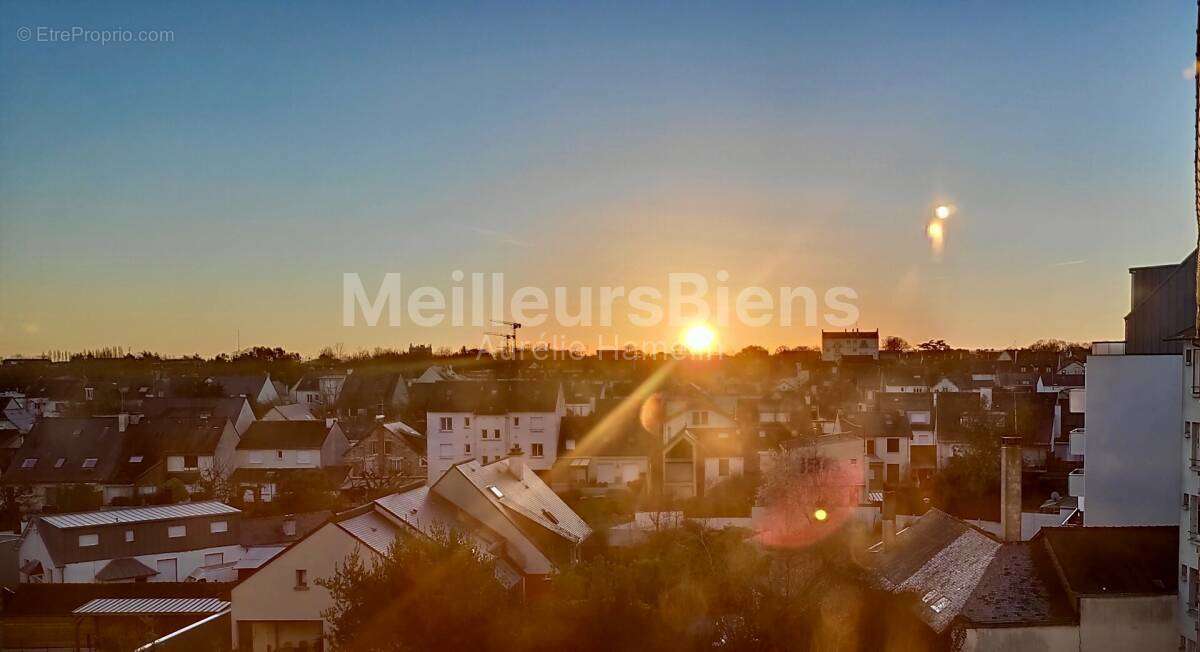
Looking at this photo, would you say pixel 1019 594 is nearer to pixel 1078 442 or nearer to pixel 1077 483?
pixel 1078 442

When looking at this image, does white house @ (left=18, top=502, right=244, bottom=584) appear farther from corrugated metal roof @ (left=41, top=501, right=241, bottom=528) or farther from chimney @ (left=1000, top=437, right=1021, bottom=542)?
chimney @ (left=1000, top=437, right=1021, bottom=542)

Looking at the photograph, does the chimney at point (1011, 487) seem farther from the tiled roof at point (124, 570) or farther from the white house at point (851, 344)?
the white house at point (851, 344)

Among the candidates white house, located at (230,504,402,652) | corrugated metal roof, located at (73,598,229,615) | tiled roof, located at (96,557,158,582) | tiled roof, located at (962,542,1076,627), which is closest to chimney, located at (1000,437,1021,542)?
tiled roof, located at (962,542,1076,627)

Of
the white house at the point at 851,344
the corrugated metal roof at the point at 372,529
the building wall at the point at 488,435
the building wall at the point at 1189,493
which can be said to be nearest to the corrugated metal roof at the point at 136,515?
the corrugated metal roof at the point at 372,529

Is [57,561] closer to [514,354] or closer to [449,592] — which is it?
[449,592]

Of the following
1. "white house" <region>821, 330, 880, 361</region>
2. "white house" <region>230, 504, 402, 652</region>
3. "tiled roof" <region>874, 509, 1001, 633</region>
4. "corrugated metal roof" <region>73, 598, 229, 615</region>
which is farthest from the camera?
"white house" <region>821, 330, 880, 361</region>

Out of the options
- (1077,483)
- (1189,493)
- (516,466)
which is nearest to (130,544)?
(516,466)
